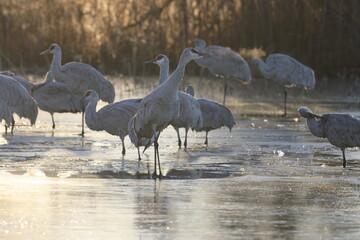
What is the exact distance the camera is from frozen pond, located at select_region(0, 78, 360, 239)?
26.9ft

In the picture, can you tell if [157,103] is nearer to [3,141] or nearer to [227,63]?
[3,141]

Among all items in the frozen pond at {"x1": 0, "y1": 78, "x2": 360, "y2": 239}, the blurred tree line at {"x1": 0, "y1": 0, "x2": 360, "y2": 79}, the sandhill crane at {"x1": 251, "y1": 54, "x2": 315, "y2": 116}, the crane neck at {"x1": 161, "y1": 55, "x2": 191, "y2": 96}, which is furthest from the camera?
the blurred tree line at {"x1": 0, "y1": 0, "x2": 360, "y2": 79}

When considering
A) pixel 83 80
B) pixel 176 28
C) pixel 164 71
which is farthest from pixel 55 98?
pixel 176 28

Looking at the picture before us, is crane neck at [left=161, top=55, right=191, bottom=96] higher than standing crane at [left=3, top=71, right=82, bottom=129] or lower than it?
higher

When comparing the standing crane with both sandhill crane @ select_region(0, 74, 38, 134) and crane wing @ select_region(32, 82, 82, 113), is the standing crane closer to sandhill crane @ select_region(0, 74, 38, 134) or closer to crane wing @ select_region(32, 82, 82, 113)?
crane wing @ select_region(32, 82, 82, 113)

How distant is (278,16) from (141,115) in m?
18.6

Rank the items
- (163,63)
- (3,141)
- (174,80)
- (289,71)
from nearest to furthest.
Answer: (174,80), (163,63), (3,141), (289,71)

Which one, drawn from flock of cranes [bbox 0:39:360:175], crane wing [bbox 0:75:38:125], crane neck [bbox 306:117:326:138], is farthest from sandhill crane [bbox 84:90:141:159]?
crane wing [bbox 0:75:38:125]

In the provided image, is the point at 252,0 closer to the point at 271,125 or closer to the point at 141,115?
the point at 271,125

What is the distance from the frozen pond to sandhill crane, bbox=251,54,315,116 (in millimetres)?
7953

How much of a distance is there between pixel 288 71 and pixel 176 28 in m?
6.19

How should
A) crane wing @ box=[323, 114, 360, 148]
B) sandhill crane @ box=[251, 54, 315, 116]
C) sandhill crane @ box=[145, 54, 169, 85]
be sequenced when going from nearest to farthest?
crane wing @ box=[323, 114, 360, 148]
sandhill crane @ box=[145, 54, 169, 85]
sandhill crane @ box=[251, 54, 315, 116]

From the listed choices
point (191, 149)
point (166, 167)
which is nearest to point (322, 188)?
point (166, 167)

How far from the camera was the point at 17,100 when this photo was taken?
18141 millimetres
